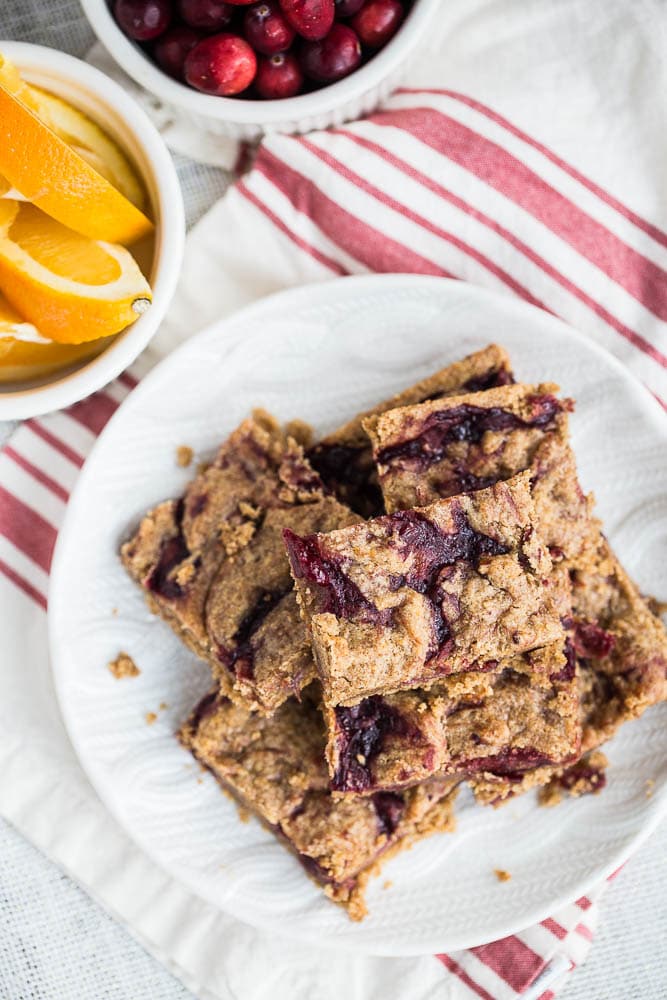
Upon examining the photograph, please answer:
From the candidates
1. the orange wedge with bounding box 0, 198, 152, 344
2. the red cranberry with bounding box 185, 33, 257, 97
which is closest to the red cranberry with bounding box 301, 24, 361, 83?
the red cranberry with bounding box 185, 33, 257, 97

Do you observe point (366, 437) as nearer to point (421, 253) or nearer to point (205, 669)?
point (421, 253)

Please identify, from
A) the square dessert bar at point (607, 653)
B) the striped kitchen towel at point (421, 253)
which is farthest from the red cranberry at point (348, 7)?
the square dessert bar at point (607, 653)

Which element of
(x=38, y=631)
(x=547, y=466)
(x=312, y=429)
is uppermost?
(x=547, y=466)

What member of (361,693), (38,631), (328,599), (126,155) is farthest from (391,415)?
(38,631)

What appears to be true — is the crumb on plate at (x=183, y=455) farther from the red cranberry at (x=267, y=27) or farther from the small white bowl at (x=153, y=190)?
the red cranberry at (x=267, y=27)

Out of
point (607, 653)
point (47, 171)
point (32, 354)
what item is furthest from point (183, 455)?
point (607, 653)

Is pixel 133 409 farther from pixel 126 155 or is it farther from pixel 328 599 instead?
pixel 328 599
